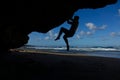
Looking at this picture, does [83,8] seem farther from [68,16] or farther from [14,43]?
[14,43]

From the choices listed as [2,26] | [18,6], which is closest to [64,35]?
[18,6]

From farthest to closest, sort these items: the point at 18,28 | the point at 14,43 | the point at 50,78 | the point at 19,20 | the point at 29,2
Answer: the point at 14,43, the point at 18,28, the point at 19,20, the point at 29,2, the point at 50,78

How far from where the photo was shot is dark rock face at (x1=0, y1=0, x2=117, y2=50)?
1232cm

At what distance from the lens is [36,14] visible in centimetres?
1374

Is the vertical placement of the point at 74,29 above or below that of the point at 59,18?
below

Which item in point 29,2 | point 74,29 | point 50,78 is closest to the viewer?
point 50,78

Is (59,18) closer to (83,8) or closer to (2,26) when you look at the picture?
(83,8)

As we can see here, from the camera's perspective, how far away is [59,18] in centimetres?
1551

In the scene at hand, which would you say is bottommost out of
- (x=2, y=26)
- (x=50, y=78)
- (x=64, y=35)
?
(x=50, y=78)

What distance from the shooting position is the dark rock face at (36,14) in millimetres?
12320

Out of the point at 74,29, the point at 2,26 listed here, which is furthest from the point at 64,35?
the point at 2,26

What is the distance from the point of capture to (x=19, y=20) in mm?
14258

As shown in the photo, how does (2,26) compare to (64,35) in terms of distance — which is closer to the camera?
(64,35)

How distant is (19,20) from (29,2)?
2.69 metres
